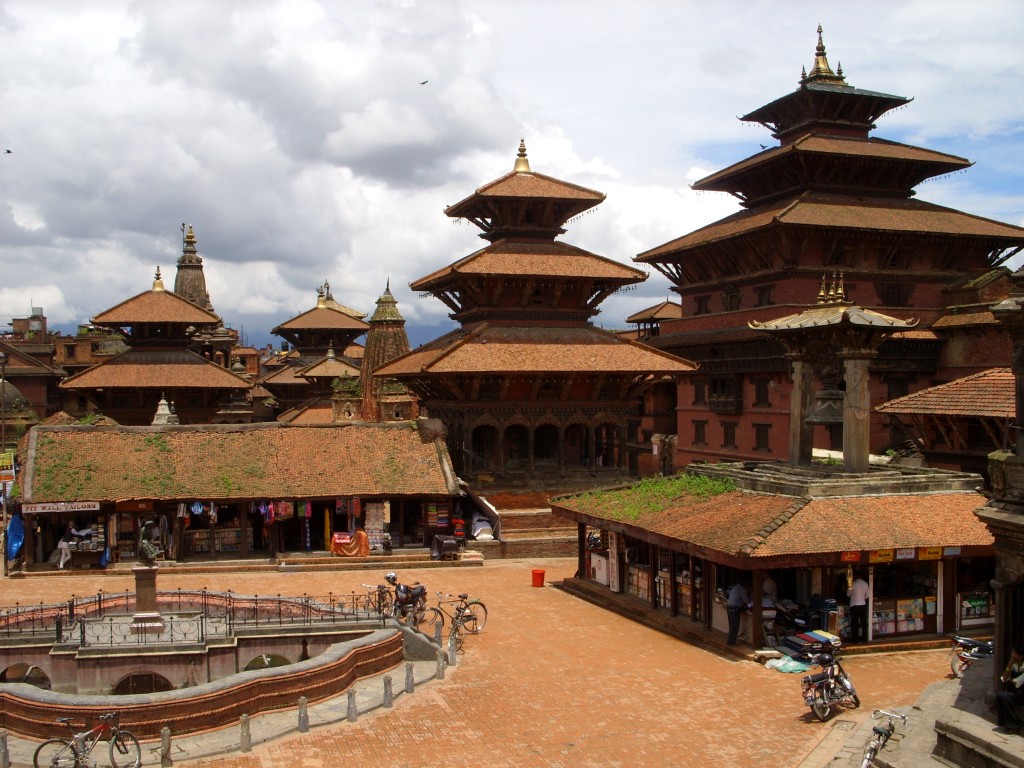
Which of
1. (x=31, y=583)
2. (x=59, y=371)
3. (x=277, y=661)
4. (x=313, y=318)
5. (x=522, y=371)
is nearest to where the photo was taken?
(x=277, y=661)

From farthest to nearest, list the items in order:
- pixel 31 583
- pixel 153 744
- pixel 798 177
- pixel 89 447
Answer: pixel 798 177
pixel 89 447
pixel 31 583
pixel 153 744

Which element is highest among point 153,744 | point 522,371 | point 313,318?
point 313,318

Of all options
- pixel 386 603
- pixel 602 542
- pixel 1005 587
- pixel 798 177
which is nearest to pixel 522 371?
pixel 602 542

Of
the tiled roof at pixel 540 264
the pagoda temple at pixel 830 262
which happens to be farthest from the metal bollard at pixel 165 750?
the pagoda temple at pixel 830 262

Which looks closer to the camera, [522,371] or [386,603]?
[386,603]

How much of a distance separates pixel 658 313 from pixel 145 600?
52.0 m

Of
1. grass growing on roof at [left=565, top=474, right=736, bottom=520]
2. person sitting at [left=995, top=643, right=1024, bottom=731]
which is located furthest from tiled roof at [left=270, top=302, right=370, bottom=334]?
person sitting at [left=995, top=643, right=1024, bottom=731]

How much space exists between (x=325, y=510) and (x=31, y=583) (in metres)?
9.03

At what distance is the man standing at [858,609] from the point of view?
70.1 feet

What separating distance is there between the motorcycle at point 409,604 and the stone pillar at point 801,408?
32.5 ft

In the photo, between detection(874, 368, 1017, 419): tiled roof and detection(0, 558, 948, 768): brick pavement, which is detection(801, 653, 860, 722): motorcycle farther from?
detection(874, 368, 1017, 419): tiled roof

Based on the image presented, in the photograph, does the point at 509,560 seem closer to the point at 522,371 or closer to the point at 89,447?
the point at 522,371

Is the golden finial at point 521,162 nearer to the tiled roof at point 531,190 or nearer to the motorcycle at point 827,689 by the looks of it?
the tiled roof at point 531,190

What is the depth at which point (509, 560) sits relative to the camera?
116 feet
